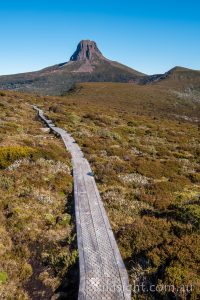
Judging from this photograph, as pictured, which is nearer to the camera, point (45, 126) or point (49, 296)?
point (49, 296)

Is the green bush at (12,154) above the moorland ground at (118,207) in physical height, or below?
above

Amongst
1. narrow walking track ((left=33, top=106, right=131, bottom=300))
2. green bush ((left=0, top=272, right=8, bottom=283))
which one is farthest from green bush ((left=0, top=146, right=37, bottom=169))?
green bush ((left=0, top=272, right=8, bottom=283))

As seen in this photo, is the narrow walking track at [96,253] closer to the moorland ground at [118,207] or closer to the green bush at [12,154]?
the moorland ground at [118,207]

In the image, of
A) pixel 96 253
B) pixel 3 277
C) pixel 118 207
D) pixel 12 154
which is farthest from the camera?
pixel 12 154

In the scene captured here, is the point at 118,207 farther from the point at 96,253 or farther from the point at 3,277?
the point at 3,277

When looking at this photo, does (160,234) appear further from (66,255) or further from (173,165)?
(173,165)

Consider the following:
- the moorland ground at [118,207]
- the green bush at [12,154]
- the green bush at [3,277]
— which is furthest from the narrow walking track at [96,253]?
the green bush at [12,154]

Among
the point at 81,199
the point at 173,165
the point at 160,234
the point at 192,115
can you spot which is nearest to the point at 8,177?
the point at 81,199

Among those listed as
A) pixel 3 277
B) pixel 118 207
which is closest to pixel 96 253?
pixel 3 277

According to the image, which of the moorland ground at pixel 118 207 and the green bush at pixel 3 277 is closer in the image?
the green bush at pixel 3 277
